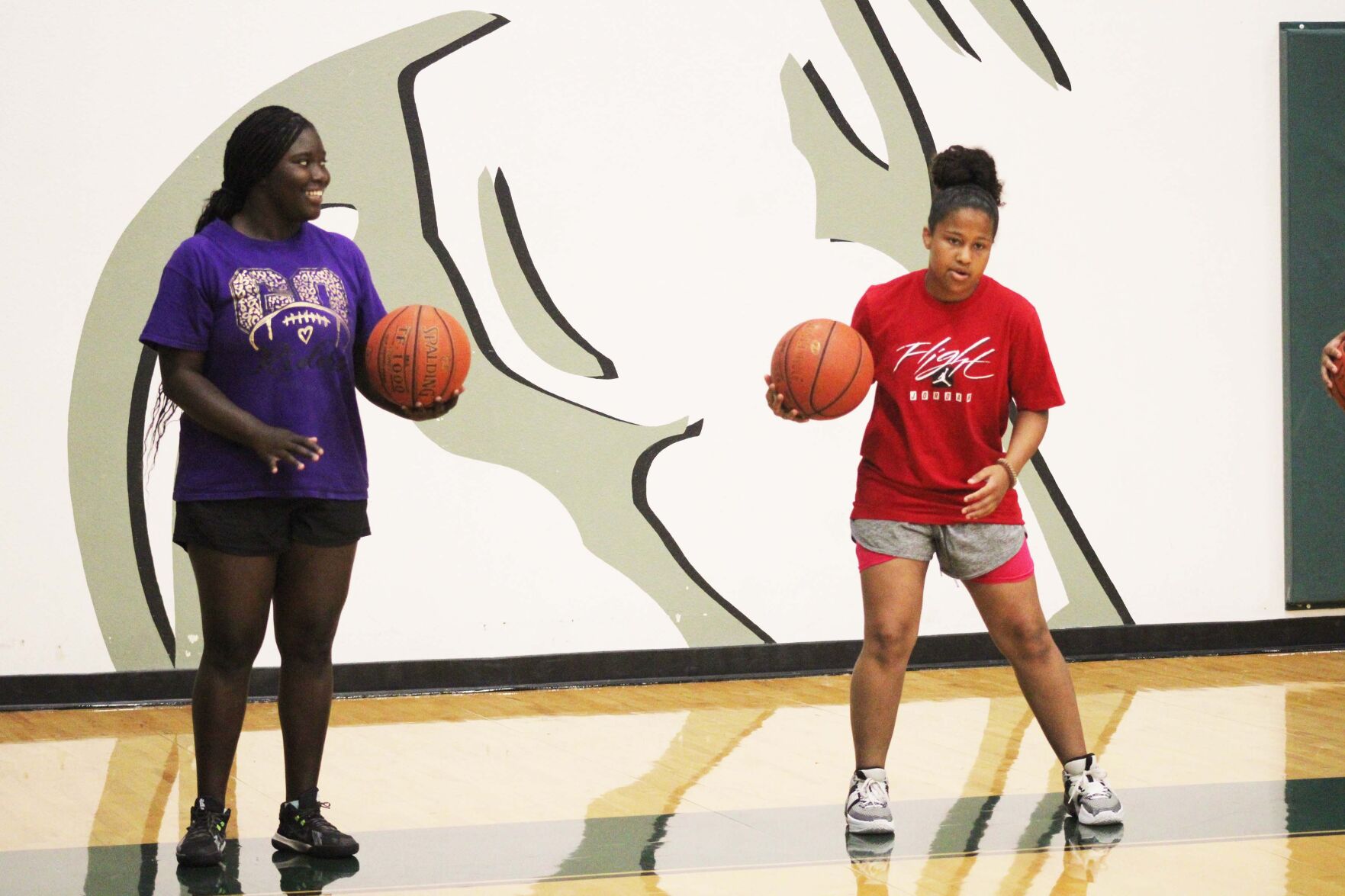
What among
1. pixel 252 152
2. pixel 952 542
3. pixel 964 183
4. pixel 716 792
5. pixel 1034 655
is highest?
pixel 252 152

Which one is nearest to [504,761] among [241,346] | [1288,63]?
[241,346]

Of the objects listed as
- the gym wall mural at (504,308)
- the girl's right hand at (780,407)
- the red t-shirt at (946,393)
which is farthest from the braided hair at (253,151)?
the gym wall mural at (504,308)

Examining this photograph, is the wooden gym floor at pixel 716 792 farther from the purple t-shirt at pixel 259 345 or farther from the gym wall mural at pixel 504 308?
the purple t-shirt at pixel 259 345

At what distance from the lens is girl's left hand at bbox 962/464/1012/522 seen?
3295 millimetres

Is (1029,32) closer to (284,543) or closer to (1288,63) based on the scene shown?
(1288,63)

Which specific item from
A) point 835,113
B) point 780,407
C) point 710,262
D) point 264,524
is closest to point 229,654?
point 264,524

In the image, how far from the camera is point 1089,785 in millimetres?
3451

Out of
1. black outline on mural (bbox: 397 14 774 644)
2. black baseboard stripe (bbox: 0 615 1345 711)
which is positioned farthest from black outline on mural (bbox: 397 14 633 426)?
black baseboard stripe (bbox: 0 615 1345 711)

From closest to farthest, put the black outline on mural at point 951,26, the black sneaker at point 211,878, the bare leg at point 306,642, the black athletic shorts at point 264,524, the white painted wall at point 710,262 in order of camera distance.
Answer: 1. the black sneaker at point 211,878
2. the black athletic shorts at point 264,524
3. the bare leg at point 306,642
4. the white painted wall at point 710,262
5. the black outline on mural at point 951,26

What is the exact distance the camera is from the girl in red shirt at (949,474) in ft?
11.2

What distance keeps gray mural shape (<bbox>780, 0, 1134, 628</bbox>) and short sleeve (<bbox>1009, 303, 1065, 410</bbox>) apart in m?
2.26

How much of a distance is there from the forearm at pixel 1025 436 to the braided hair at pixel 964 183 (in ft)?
1.39

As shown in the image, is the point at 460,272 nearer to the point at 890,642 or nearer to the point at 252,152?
the point at 252,152

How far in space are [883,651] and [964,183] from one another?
3.42 feet
